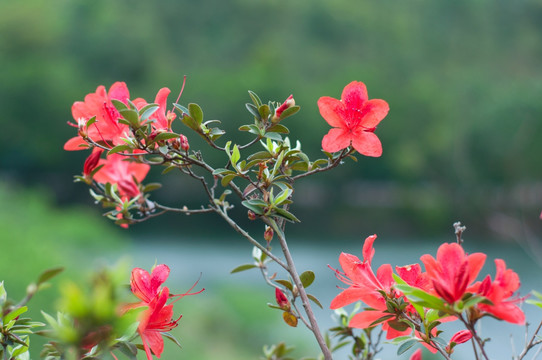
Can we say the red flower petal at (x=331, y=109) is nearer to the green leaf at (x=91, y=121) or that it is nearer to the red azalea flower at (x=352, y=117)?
the red azalea flower at (x=352, y=117)

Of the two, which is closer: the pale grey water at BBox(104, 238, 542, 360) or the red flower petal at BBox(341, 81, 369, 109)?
the red flower petal at BBox(341, 81, 369, 109)

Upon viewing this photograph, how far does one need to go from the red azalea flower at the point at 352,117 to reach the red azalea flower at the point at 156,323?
22 cm

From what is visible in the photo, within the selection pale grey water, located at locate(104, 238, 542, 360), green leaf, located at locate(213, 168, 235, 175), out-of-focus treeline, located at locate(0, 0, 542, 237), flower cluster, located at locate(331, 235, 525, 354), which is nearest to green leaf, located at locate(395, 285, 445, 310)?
flower cluster, located at locate(331, 235, 525, 354)

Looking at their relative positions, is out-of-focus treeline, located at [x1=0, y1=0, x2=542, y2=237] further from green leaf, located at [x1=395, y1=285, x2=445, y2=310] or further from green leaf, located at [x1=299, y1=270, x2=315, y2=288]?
green leaf, located at [x1=395, y1=285, x2=445, y2=310]

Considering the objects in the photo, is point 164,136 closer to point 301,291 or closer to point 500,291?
point 301,291

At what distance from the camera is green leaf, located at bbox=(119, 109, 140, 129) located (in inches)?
21.8

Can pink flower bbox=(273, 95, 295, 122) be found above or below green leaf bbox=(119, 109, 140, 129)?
above

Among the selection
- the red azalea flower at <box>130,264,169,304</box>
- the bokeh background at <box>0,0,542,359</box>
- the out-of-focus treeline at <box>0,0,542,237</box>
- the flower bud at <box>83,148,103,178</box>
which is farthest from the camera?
the out-of-focus treeline at <box>0,0,542,237</box>

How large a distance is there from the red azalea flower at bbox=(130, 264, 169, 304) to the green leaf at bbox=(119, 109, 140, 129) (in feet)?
0.44

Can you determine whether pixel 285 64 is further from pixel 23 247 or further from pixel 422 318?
pixel 422 318

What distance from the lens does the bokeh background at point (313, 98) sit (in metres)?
9.92

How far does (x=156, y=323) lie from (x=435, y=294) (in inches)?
9.4

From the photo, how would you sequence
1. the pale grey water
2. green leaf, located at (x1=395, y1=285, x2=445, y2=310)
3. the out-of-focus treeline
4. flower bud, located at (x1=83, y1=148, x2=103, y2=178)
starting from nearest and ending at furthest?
green leaf, located at (x1=395, y1=285, x2=445, y2=310), flower bud, located at (x1=83, y1=148, x2=103, y2=178), the pale grey water, the out-of-focus treeline

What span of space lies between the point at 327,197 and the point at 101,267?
12062 mm
